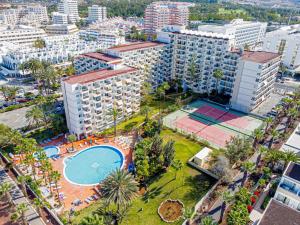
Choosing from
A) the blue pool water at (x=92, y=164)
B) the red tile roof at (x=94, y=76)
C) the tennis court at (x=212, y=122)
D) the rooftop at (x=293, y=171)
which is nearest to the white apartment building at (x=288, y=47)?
the tennis court at (x=212, y=122)

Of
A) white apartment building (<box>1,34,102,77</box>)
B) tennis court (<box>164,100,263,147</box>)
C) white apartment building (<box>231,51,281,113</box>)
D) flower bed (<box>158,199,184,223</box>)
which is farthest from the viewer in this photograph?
white apartment building (<box>1,34,102,77</box>)

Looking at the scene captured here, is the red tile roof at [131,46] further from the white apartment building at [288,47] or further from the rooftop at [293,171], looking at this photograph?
the white apartment building at [288,47]

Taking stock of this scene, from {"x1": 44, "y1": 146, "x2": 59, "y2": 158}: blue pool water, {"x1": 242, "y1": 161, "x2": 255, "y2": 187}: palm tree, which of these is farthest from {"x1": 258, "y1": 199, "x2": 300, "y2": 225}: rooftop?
{"x1": 44, "y1": 146, "x2": 59, "y2": 158}: blue pool water

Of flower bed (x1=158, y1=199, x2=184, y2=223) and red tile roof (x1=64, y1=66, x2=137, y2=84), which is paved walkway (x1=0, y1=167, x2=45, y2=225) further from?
red tile roof (x1=64, y1=66, x2=137, y2=84)

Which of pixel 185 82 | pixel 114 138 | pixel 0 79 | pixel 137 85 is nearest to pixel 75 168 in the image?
pixel 114 138

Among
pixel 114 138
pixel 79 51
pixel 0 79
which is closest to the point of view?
pixel 114 138

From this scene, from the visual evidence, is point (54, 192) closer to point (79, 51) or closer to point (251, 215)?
point (251, 215)
